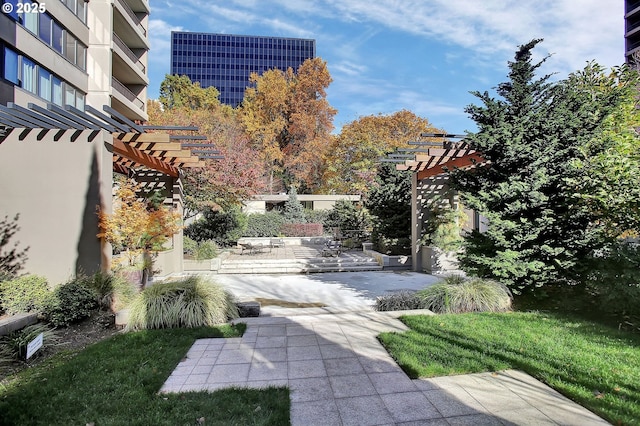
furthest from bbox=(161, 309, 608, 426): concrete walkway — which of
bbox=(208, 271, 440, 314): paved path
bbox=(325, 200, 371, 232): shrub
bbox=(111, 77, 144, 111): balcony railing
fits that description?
bbox=(111, 77, 144, 111): balcony railing

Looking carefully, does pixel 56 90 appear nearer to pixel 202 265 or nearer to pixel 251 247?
pixel 202 265

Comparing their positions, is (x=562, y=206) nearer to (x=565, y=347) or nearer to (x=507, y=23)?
(x=565, y=347)

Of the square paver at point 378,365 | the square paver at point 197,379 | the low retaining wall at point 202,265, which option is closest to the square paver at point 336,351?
the square paver at point 378,365

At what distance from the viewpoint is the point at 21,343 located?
4.11 meters

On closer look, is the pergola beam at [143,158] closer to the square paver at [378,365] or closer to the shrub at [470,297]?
the square paver at [378,365]

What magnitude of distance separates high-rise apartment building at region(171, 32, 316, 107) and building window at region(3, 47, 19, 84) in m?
70.3

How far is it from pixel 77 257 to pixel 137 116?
59.8 feet

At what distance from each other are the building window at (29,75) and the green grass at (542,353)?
17.2 m

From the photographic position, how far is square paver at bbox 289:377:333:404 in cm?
309

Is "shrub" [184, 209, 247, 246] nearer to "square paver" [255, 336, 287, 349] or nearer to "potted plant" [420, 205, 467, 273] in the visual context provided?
"potted plant" [420, 205, 467, 273]

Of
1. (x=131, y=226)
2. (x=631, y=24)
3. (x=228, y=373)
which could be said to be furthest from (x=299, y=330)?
(x=631, y=24)

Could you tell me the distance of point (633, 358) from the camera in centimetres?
375

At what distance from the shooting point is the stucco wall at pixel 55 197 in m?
6.43

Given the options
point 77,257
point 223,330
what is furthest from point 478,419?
point 77,257
